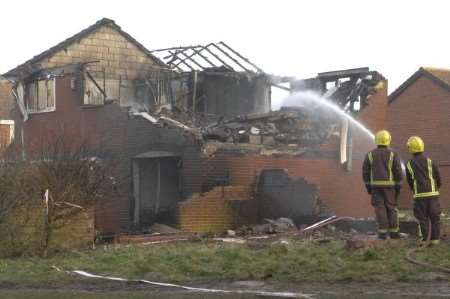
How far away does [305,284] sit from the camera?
10258 millimetres

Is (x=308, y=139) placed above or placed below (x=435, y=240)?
above

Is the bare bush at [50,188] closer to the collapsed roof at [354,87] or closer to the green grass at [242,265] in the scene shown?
the green grass at [242,265]

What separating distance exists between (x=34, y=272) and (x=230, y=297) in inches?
154

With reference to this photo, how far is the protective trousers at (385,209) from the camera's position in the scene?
13.1 m

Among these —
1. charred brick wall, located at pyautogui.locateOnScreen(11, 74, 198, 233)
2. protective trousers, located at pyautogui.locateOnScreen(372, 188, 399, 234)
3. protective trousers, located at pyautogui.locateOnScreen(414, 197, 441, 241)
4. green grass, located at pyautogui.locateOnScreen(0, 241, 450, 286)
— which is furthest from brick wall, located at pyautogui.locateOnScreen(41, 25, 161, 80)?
protective trousers, located at pyautogui.locateOnScreen(414, 197, 441, 241)

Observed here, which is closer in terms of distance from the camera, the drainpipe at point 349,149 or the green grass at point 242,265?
the green grass at point 242,265

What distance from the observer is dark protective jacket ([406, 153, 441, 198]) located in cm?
1283

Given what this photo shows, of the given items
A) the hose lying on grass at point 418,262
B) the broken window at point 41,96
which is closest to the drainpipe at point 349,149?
the broken window at point 41,96

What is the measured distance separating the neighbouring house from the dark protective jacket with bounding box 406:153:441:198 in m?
21.5


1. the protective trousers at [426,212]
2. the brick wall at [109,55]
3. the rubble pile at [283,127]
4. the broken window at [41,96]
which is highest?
the brick wall at [109,55]

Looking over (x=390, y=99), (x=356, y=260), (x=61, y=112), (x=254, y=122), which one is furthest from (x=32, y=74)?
(x=356, y=260)

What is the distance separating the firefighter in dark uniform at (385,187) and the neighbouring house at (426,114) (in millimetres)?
21404

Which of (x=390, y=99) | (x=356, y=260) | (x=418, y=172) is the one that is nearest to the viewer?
(x=356, y=260)

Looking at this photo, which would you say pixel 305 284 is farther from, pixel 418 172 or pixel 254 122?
pixel 254 122
